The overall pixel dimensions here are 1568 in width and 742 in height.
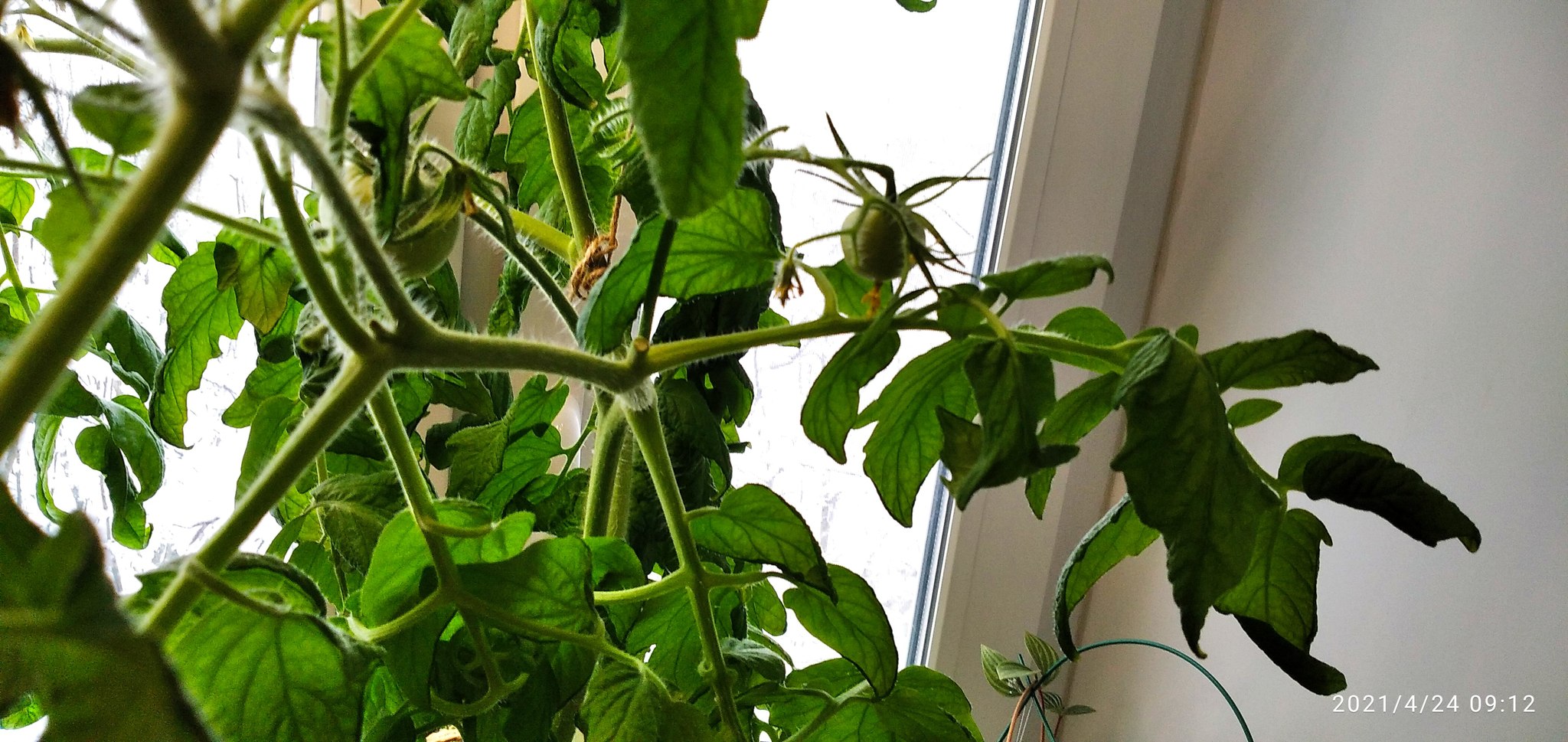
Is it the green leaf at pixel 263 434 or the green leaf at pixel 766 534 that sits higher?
the green leaf at pixel 766 534

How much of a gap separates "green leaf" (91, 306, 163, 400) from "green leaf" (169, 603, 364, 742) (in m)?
0.28

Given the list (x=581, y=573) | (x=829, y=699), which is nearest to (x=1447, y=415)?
(x=829, y=699)

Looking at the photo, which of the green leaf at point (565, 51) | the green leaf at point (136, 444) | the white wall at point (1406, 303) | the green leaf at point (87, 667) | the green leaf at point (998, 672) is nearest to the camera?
the green leaf at point (87, 667)

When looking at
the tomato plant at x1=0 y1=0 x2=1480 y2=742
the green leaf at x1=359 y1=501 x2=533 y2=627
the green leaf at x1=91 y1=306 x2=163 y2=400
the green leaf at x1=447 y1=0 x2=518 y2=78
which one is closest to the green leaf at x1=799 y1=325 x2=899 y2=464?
the tomato plant at x1=0 y1=0 x2=1480 y2=742

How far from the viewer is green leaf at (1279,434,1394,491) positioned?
0.28 metres

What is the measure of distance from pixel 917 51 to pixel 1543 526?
66cm

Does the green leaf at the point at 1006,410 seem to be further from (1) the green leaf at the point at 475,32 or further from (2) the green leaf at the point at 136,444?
(2) the green leaf at the point at 136,444

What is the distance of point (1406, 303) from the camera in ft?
2.24

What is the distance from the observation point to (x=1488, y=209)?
62cm

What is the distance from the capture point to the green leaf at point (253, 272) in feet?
1.32

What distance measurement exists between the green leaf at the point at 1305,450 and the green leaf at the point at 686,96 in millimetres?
203

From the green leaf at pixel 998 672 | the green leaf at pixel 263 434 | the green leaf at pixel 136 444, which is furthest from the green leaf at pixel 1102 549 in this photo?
the green leaf at pixel 998 672

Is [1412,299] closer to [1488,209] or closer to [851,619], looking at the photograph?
[1488,209]

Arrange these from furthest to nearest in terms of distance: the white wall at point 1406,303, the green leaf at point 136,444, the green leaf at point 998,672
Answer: the green leaf at point 998,672
the white wall at point 1406,303
the green leaf at point 136,444
